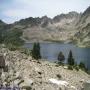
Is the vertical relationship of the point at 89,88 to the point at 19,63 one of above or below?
below

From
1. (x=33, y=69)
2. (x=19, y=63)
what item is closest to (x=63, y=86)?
(x=33, y=69)

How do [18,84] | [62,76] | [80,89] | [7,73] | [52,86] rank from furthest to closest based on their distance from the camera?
[62,76], [80,89], [52,86], [7,73], [18,84]

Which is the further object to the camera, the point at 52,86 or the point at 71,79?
the point at 71,79

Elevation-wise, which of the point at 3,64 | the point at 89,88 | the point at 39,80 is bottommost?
the point at 89,88

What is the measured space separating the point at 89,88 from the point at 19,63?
11019 millimetres

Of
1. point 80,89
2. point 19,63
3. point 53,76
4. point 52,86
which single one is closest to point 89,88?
point 80,89

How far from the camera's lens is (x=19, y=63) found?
37.3 metres

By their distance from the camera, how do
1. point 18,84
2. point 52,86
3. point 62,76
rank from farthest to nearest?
1. point 62,76
2. point 52,86
3. point 18,84

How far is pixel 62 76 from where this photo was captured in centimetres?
3925

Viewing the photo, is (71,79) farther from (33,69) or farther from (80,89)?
(33,69)

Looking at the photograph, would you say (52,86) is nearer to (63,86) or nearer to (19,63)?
(63,86)

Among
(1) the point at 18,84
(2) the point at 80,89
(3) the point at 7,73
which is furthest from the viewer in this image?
(2) the point at 80,89

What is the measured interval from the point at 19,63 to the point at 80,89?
9619 mm

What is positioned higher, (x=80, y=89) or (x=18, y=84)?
(x=18, y=84)
